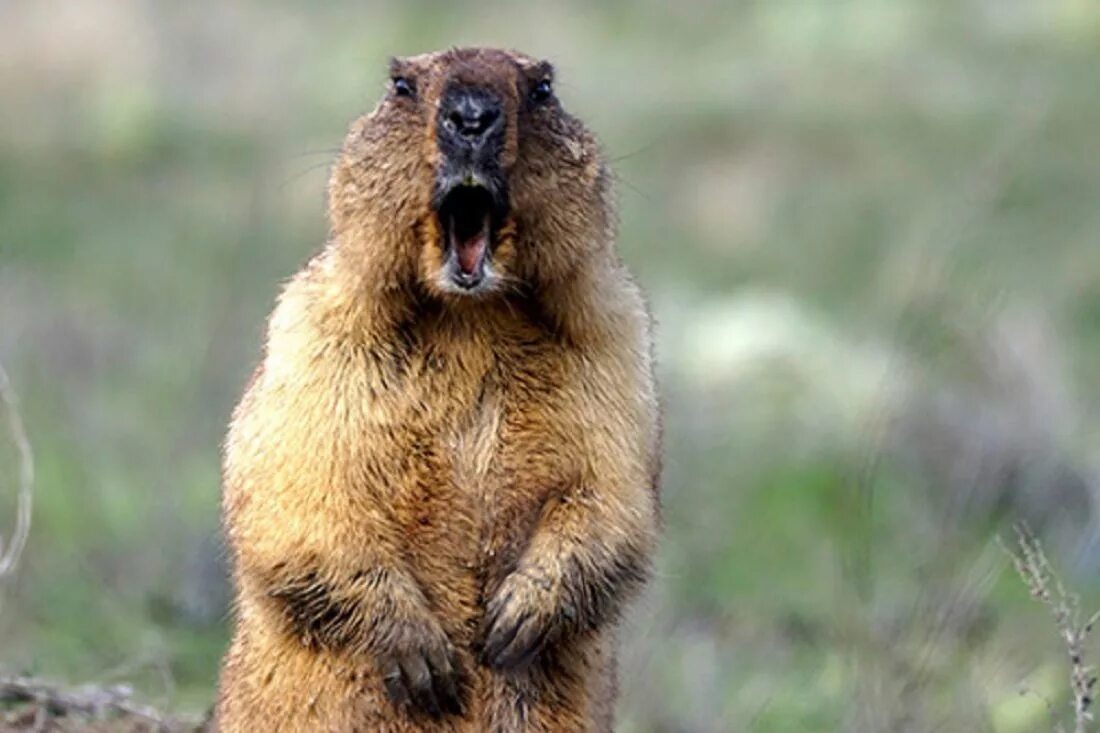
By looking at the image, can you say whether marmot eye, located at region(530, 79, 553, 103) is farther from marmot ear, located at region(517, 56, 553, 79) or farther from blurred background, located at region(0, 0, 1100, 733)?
blurred background, located at region(0, 0, 1100, 733)

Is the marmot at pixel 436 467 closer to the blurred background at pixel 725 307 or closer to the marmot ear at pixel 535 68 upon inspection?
the marmot ear at pixel 535 68

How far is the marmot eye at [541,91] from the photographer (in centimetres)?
564

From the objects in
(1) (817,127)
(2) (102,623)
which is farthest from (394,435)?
(1) (817,127)

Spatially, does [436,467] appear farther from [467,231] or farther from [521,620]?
[467,231]

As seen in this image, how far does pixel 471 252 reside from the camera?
5551 mm

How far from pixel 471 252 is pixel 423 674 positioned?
0.92 meters

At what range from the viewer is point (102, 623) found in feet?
32.0

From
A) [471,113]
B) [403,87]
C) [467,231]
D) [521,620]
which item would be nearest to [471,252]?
[467,231]

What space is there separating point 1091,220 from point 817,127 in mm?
2600

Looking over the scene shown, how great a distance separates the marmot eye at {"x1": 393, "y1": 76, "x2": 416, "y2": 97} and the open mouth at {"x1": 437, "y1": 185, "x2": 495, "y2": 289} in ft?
1.02

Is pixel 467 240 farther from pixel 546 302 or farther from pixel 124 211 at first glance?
pixel 124 211

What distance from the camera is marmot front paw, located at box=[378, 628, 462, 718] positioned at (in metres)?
5.72

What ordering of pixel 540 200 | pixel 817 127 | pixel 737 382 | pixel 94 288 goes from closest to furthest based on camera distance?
pixel 540 200 < pixel 737 382 < pixel 94 288 < pixel 817 127

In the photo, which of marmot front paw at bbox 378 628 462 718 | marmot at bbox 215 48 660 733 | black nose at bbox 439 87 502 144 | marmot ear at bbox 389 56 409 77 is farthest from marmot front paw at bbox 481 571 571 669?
marmot ear at bbox 389 56 409 77
